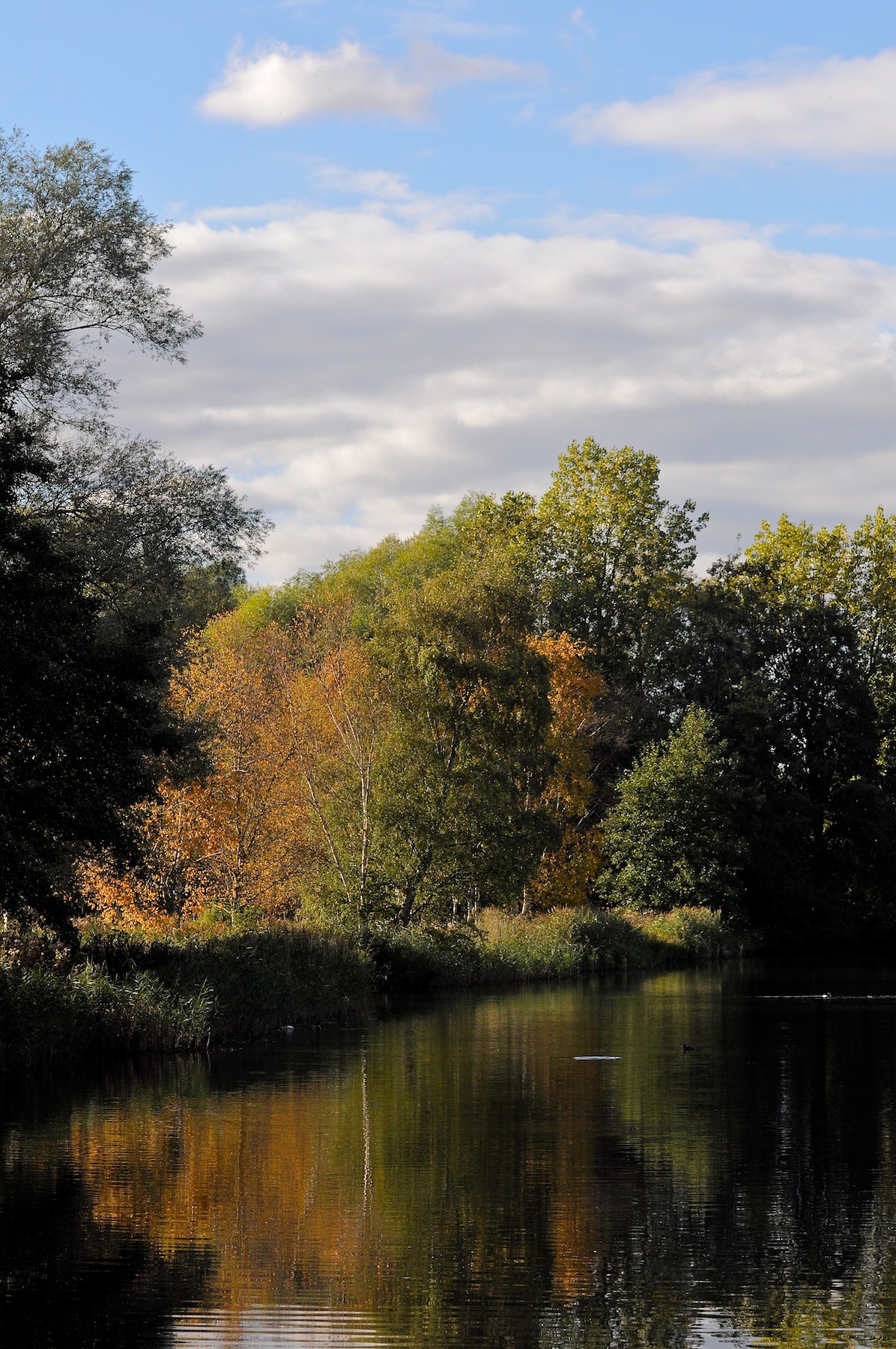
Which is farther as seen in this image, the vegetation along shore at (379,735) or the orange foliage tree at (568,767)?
the orange foliage tree at (568,767)

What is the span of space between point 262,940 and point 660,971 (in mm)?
23004

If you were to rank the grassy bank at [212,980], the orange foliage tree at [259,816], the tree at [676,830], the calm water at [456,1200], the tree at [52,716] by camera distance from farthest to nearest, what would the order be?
the tree at [676,830], the orange foliage tree at [259,816], the grassy bank at [212,980], the tree at [52,716], the calm water at [456,1200]

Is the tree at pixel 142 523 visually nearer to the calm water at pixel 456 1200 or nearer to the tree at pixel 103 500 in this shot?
the tree at pixel 103 500

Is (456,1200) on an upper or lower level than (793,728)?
lower

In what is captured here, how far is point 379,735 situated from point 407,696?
143cm

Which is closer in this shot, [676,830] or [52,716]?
[52,716]

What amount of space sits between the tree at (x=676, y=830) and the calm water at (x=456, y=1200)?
31.6 metres

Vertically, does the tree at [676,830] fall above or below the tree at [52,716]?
below

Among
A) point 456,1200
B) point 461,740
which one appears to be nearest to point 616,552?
point 461,740

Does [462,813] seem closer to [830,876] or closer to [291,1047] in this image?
[291,1047]

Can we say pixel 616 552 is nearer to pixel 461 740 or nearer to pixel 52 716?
pixel 461 740

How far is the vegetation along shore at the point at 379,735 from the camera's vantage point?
78.8 feet

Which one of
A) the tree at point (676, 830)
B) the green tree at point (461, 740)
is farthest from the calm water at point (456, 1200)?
the tree at point (676, 830)

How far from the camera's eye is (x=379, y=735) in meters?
44.7
